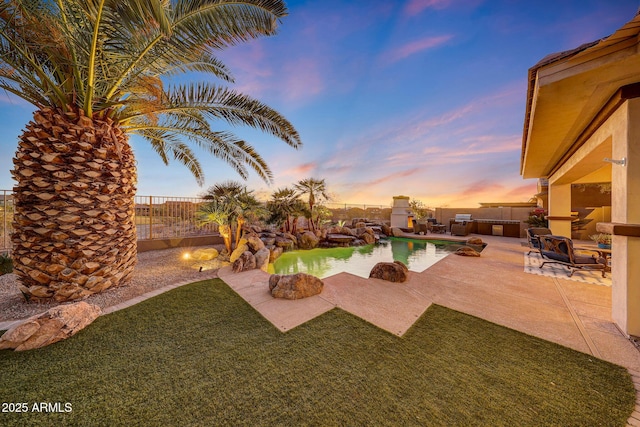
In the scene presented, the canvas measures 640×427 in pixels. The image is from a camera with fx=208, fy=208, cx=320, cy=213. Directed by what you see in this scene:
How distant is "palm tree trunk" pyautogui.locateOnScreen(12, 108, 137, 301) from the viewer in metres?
3.08

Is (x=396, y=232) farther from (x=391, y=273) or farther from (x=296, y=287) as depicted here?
(x=296, y=287)

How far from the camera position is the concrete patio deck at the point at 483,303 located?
96.5 inches

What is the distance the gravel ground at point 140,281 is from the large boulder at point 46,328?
0.70 meters

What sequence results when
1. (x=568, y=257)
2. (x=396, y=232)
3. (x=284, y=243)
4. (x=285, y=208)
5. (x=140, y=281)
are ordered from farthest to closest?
1. (x=396, y=232)
2. (x=285, y=208)
3. (x=284, y=243)
4. (x=568, y=257)
5. (x=140, y=281)

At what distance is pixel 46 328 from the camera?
2.22 m

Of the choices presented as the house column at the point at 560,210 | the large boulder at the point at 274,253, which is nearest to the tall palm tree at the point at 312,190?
the large boulder at the point at 274,253

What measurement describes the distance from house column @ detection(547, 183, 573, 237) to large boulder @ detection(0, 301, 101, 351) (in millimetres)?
12341

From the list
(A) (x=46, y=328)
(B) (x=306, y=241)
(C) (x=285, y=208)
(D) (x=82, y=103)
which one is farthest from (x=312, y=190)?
(A) (x=46, y=328)


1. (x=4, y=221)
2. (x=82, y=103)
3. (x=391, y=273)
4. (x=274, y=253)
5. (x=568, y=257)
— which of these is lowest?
(x=274, y=253)

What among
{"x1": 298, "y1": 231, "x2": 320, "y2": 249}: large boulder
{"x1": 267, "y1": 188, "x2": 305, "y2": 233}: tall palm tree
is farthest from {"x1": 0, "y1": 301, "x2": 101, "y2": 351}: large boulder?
{"x1": 267, "y1": 188, "x2": 305, "y2": 233}: tall palm tree

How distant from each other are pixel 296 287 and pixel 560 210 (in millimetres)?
10021

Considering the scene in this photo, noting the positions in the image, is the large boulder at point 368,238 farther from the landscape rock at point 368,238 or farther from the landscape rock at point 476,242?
the landscape rock at point 476,242

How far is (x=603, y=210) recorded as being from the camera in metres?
10.4

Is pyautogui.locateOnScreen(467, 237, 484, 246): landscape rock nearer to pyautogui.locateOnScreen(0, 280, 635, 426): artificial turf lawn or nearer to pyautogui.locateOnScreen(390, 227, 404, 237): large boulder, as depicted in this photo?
pyautogui.locateOnScreen(390, 227, 404, 237): large boulder
